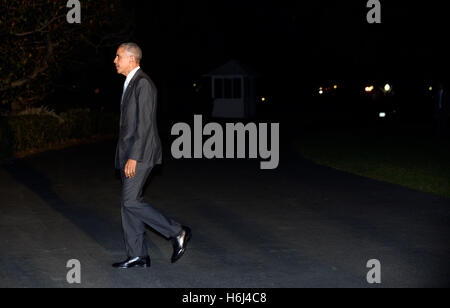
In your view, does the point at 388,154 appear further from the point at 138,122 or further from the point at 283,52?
the point at 283,52

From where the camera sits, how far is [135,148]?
6.75 meters

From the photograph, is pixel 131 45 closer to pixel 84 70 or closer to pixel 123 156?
pixel 123 156

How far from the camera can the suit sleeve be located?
6.76m

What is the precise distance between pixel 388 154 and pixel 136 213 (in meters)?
13.7

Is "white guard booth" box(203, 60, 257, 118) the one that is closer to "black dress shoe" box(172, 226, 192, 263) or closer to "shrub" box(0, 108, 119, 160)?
"shrub" box(0, 108, 119, 160)

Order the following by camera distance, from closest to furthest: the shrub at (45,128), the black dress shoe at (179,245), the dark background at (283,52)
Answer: the black dress shoe at (179,245)
the shrub at (45,128)
the dark background at (283,52)

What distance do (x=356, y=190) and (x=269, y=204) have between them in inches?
83.9

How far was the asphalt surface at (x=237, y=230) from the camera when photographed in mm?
6738

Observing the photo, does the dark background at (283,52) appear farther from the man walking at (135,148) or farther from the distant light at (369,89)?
the man walking at (135,148)
